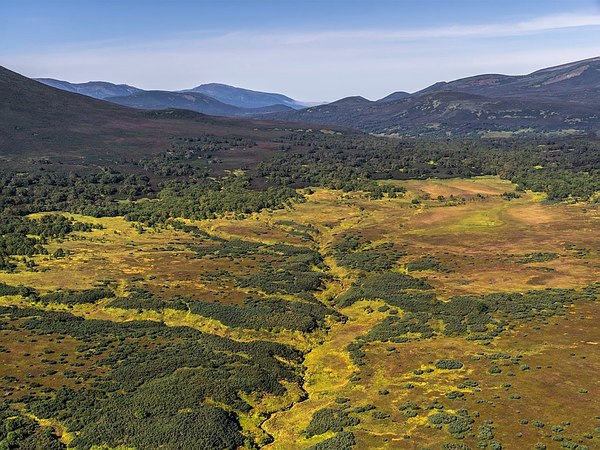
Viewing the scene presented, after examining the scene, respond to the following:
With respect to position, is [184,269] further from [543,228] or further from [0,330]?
[543,228]

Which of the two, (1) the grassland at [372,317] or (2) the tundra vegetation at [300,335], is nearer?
(2) the tundra vegetation at [300,335]

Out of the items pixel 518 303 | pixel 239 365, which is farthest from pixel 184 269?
pixel 518 303

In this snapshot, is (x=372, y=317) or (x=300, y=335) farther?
(x=372, y=317)

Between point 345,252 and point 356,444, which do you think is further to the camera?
point 345,252
